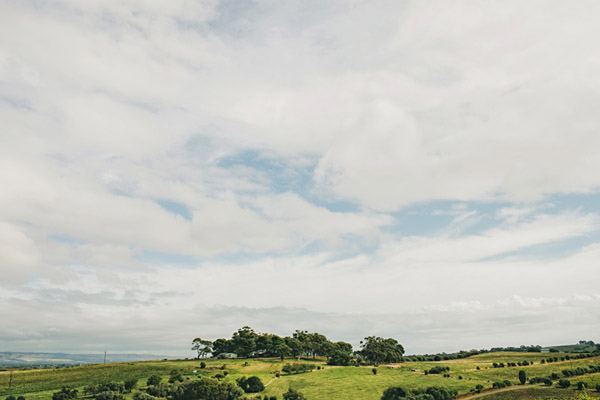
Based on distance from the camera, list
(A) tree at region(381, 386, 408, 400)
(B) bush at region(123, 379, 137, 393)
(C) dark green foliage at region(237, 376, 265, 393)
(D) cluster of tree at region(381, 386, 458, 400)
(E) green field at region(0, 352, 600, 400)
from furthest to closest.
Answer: (C) dark green foliage at region(237, 376, 265, 393), (B) bush at region(123, 379, 137, 393), (E) green field at region(0, 352, 600, 400), (A) tree at region(381, 386, 408, 400), (D) cluster of tree at region(381, 386, 458, 400)

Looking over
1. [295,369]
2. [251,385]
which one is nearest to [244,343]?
[295,369]

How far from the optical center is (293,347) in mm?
172500

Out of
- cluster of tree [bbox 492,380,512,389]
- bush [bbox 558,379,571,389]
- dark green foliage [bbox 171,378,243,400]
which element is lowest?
cluster of tree [bbox 492,380,512,389]

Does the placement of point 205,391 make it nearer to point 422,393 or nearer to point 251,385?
point 251,385

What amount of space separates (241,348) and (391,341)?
6407 cm

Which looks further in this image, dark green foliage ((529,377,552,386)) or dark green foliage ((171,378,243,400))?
dark green foliage ((529,377,552,386))

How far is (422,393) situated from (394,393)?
5.82 metres

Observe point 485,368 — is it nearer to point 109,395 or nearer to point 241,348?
point 241,348

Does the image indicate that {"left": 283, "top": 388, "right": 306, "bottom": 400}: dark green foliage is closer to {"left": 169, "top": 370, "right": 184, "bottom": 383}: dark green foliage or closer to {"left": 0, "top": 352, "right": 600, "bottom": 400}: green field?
{"left": 0, "top": 352, "right": 600, "bottom": 400}: green field

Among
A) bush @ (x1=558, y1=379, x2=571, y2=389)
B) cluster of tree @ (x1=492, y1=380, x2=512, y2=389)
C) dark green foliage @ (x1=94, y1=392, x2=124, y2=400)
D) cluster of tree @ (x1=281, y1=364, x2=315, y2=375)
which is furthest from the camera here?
cluster of tree @ (x1=281, y1=364, x2=315, y2=375)

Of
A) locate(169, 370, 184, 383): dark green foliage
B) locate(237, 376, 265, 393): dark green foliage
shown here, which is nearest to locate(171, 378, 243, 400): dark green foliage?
locate(237, 376, 265, 393): dark green foliage

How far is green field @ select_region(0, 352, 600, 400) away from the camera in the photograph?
4008 inches

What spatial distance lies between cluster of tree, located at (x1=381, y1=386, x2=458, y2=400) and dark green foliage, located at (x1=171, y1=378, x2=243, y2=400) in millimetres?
32731

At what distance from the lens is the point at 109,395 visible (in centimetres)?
9269
